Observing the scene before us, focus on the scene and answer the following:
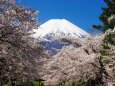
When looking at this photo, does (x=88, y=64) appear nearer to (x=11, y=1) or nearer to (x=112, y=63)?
(x=112, y=63)

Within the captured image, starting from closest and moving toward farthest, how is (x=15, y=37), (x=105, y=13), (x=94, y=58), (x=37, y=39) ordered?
(x=15, y=37) → (x=37, y=39) → (x=94, y=58) → (x=105, y=13)

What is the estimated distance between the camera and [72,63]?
2906cm

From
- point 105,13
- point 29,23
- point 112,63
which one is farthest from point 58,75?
point 29,23

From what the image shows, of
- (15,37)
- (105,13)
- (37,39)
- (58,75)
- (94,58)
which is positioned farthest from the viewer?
(105,13)

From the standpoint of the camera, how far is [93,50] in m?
25.9

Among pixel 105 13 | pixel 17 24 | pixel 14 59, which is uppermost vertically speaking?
pixel 105 13

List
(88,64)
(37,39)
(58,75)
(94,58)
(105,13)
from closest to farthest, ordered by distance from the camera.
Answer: (37,39), (94,58), (88,64), (58,75), (105,13)

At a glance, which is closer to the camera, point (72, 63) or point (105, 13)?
point (72, 63)

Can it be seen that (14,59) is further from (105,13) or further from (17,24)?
(105,13)

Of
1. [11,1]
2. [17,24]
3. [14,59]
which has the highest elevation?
[11,1]

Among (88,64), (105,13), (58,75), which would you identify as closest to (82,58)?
(88,64)

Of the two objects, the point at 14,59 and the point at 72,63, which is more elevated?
the point at 72,63

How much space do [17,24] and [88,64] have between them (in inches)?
451

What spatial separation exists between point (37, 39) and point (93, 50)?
7.44 m
